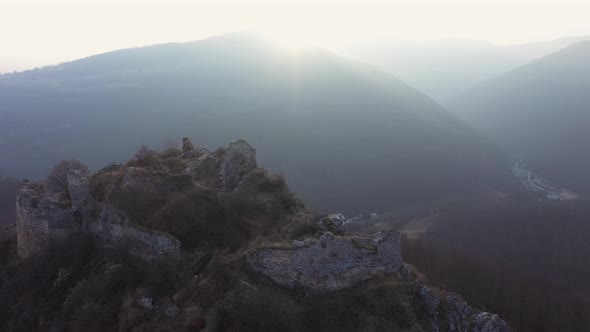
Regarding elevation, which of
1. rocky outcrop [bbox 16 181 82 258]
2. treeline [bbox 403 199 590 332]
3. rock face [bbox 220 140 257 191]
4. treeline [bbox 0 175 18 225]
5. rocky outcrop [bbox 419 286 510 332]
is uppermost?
rock face [bbox 220 140 257 191]

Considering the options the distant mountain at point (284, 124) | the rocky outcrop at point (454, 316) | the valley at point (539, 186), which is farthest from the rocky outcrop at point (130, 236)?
the valley at point (539, 186)

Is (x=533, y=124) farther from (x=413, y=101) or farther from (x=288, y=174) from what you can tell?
(x=288, y=174)

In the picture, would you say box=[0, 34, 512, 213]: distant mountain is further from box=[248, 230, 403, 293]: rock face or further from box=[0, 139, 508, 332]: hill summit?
box=[248, 230, 403, 293]: rock face

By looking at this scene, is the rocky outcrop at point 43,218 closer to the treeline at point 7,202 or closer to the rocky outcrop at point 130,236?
the rocky outcrop at point 130,236

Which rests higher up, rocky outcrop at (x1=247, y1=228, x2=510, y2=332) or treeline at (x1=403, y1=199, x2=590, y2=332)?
rocky outcrop at (x1=247, y1=228, x2=510, y2=332)

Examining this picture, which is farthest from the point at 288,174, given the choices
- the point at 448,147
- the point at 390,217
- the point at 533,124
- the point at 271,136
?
the point at 533,124

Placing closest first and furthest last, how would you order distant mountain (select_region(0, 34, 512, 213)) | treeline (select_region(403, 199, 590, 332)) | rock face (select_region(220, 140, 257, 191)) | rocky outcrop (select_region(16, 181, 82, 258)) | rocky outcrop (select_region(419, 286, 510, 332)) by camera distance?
rocky outcrop (select_region(419, 286, 510, 332))
rocky outcrop (select_region(16, 181, 82, 258))
rock face (select_region(220, 140, 257, 191))
treeline (select_region(403, 199, 590, 332))
distant mountain (select_region(0, 34, 512, 213))

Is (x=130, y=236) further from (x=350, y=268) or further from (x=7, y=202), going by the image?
(x=7, y=202)

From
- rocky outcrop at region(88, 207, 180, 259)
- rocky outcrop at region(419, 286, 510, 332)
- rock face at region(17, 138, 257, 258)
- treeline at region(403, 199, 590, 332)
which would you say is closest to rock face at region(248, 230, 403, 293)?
rocky outcrop at region(419, 286, 510, 332)

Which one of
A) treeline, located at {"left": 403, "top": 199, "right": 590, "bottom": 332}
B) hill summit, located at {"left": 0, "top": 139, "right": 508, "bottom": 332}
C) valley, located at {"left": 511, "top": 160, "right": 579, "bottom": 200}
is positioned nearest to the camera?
hill summit, located at {"left": 0, "top": 139, "right": 508, "bottom": 332}
